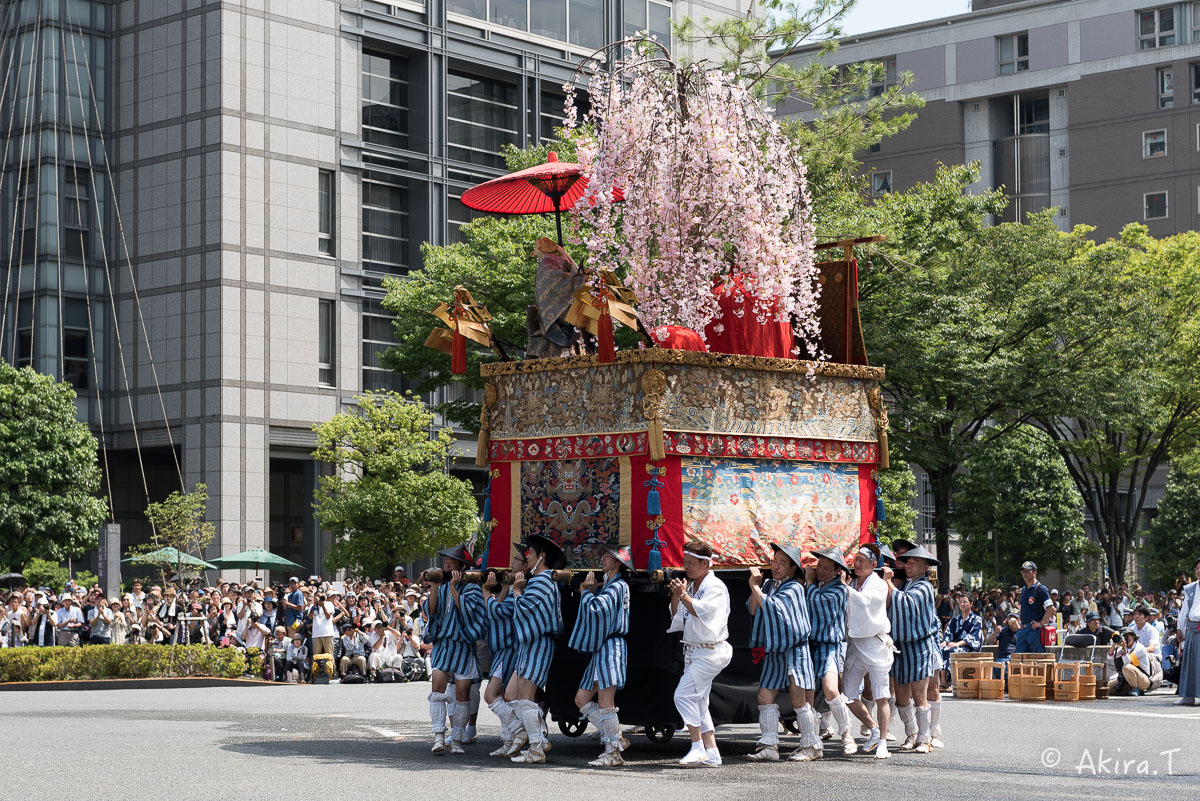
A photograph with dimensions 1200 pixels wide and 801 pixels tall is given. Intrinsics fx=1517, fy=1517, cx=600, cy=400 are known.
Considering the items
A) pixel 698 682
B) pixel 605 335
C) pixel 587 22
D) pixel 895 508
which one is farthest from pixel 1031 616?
pixel 587 22

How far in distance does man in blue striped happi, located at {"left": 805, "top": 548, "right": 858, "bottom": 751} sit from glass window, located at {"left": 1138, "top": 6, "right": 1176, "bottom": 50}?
6179 cm

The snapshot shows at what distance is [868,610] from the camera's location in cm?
1409

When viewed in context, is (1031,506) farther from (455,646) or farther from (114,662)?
(455,646)

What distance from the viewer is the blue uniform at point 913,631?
47.3 ft

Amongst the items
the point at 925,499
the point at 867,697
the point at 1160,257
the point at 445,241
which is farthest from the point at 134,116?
the point at 867,697

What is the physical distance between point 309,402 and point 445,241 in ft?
24.6

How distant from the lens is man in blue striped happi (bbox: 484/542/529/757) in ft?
45.9

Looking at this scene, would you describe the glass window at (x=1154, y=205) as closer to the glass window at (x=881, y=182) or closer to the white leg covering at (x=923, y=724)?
the glass window at (x=881, y=182)

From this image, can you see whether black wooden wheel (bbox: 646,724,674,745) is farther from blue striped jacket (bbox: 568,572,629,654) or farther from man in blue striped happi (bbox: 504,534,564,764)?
blue striped jacket (bbox: 568,572,629,654)

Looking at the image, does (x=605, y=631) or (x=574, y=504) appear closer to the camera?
(x=605, y=631)

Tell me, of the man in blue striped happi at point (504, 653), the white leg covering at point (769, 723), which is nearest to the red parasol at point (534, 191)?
the man in blue striped happi at point (504, 653)

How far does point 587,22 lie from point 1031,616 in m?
38.9

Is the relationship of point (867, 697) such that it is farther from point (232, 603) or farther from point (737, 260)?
point (232, 603)

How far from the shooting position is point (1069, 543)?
176ft
